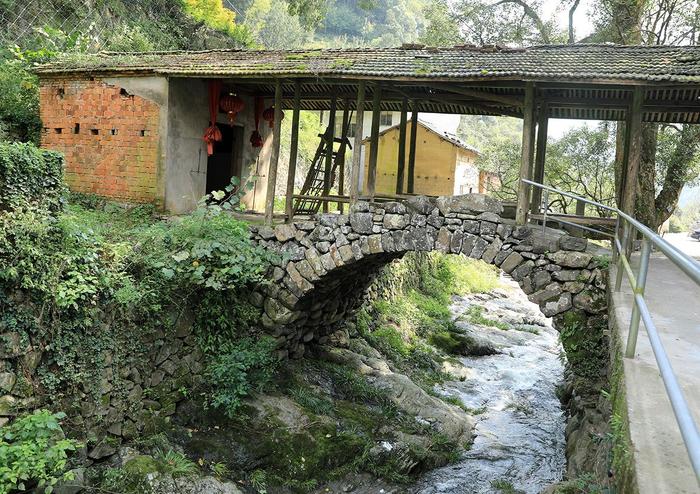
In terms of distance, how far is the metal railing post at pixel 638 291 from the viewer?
3.26 metres

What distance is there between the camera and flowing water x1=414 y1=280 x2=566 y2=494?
344 inches

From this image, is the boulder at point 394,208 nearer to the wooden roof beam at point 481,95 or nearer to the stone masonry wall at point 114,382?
the wooden roof beam at point 481,95

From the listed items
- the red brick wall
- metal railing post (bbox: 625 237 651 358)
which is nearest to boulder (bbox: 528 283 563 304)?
metal railing post (bbox: 625 237 651 358)

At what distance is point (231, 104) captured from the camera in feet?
35.9

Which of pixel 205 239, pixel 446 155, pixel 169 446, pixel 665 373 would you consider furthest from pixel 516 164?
pixel 665 373

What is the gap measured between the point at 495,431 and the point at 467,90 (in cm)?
612

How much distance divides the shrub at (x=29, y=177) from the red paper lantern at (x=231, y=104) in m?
3.90

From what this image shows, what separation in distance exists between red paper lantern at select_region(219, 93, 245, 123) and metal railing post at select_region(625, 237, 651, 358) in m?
8.92

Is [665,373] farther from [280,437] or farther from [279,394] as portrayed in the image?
[279,394]

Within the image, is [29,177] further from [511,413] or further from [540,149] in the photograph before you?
[511,413]

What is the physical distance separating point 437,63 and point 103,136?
6177 millimetres

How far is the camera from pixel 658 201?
42.8 feet

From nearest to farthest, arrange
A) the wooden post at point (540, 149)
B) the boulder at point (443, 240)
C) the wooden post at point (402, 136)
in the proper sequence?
1. the boulder at point (443, 240)
2. the wooden post at point (540, 149)
3. the wooden post at point (402, 136)

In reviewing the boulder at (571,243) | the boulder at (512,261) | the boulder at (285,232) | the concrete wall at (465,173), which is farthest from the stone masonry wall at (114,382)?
the concrete wall at (465,173)
